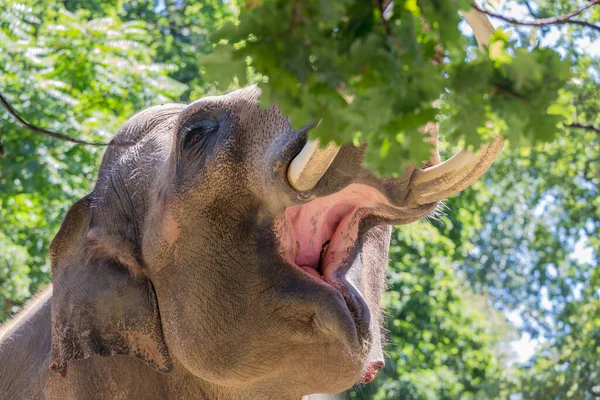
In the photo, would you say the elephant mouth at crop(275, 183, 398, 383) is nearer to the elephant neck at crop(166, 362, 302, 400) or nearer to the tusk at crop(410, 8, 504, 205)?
the tusk at crop(410, 8, 504, 205)

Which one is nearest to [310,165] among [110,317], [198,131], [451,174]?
[451,174]

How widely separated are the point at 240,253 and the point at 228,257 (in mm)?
48

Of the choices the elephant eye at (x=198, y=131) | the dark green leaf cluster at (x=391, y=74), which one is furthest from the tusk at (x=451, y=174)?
the dark green leaf cluster at (x=391, y=74)

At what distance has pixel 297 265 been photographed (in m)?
3.69

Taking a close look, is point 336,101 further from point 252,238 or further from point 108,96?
point 108,96

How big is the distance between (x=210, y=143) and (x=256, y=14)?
2131 millimetres

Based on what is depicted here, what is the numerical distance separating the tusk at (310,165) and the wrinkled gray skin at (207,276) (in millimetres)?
47

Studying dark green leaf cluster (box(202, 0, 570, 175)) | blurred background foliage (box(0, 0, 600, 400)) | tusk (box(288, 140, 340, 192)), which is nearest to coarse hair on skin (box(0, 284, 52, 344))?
blurred background foliage (box(0, 0, 600, 400))

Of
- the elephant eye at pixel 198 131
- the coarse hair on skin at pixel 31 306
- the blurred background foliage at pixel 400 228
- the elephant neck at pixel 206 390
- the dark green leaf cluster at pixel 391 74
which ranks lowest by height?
the blurred background foliage at pixel 400 228

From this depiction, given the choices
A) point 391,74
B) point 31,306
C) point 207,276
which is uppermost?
point 391,74

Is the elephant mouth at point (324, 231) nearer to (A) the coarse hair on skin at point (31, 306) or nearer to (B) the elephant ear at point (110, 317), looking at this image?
(B) the elephant ear at point (110, 317)

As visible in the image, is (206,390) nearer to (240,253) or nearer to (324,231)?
(240,253)

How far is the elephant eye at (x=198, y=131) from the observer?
3.81 m

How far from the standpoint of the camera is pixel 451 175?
326cm
